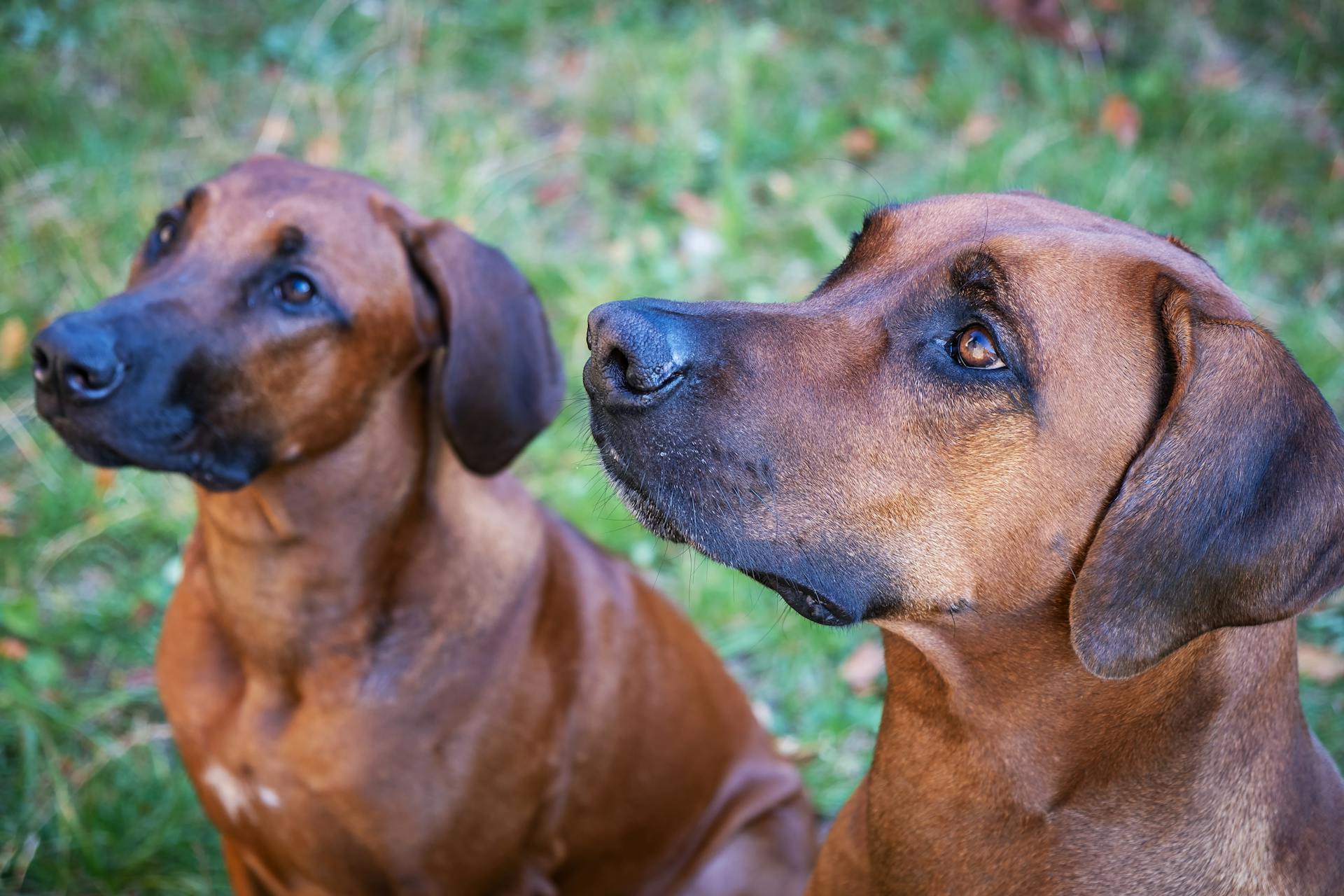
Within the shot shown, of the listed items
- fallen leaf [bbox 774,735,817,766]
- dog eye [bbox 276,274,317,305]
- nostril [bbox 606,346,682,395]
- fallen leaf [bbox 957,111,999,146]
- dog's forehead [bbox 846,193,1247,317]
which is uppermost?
dog's forehead [bbox 846,193,1247,317]

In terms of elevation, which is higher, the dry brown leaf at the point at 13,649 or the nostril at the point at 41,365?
the nostril at the point at 41,365

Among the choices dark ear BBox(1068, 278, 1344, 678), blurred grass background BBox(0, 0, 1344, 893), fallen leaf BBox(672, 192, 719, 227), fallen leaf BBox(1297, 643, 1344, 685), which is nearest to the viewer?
dark ear BBox(1068, 278, 1344, 678)

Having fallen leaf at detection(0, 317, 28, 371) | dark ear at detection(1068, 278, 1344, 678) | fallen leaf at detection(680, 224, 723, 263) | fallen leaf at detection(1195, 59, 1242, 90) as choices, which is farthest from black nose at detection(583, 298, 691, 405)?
fallen leaf at detection(1195, 59, 1242, 90)

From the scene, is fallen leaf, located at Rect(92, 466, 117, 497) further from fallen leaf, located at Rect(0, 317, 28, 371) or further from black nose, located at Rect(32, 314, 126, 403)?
black nose, located at Rect(32, 314, 126, 403)

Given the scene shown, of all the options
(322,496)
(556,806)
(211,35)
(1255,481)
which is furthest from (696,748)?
(211,35)

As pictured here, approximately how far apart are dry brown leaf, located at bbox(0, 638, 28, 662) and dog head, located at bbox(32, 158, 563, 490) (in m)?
1.84

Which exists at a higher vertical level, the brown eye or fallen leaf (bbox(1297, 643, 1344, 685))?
the brown eye

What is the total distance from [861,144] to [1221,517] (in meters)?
5.86

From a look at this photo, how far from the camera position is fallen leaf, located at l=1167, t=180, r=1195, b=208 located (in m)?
7.13

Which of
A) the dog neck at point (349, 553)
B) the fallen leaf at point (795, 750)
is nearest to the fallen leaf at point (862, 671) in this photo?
the fallen leaf at point (795, 750)

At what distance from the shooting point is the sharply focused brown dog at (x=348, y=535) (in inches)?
126

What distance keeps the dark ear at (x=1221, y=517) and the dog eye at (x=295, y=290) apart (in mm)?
2108

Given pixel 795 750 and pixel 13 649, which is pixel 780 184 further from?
pixel 13 649

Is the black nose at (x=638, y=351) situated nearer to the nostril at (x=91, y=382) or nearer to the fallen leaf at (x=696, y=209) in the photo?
the nostril at (x=91, y=382)
